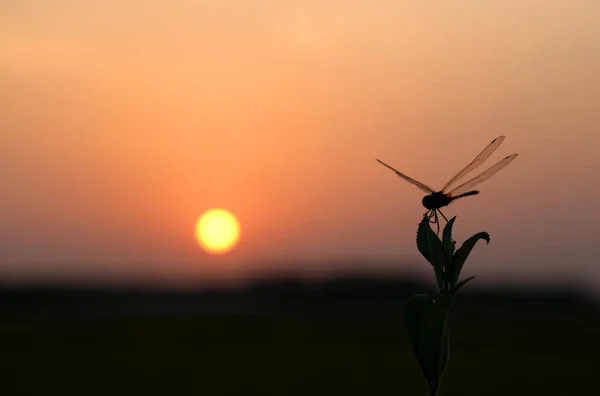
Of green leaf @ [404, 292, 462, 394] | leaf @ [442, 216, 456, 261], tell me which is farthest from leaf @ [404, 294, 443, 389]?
leaf @ [442, 216, 456, 261]

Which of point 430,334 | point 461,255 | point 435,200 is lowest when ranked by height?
point 430,334

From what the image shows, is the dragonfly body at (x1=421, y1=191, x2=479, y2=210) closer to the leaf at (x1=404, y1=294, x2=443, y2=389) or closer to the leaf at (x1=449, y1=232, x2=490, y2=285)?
the leaf at (x1=449, y1=232, x2=490, y2=285)

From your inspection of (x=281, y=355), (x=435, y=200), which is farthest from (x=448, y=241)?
(x=281, y=355)

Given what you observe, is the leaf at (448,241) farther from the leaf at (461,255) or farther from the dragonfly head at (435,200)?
the dragonfly head at (435,200)

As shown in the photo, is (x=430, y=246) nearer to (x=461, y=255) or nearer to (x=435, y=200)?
(x=461, y=255)

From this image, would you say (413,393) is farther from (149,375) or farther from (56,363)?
(56,363)
